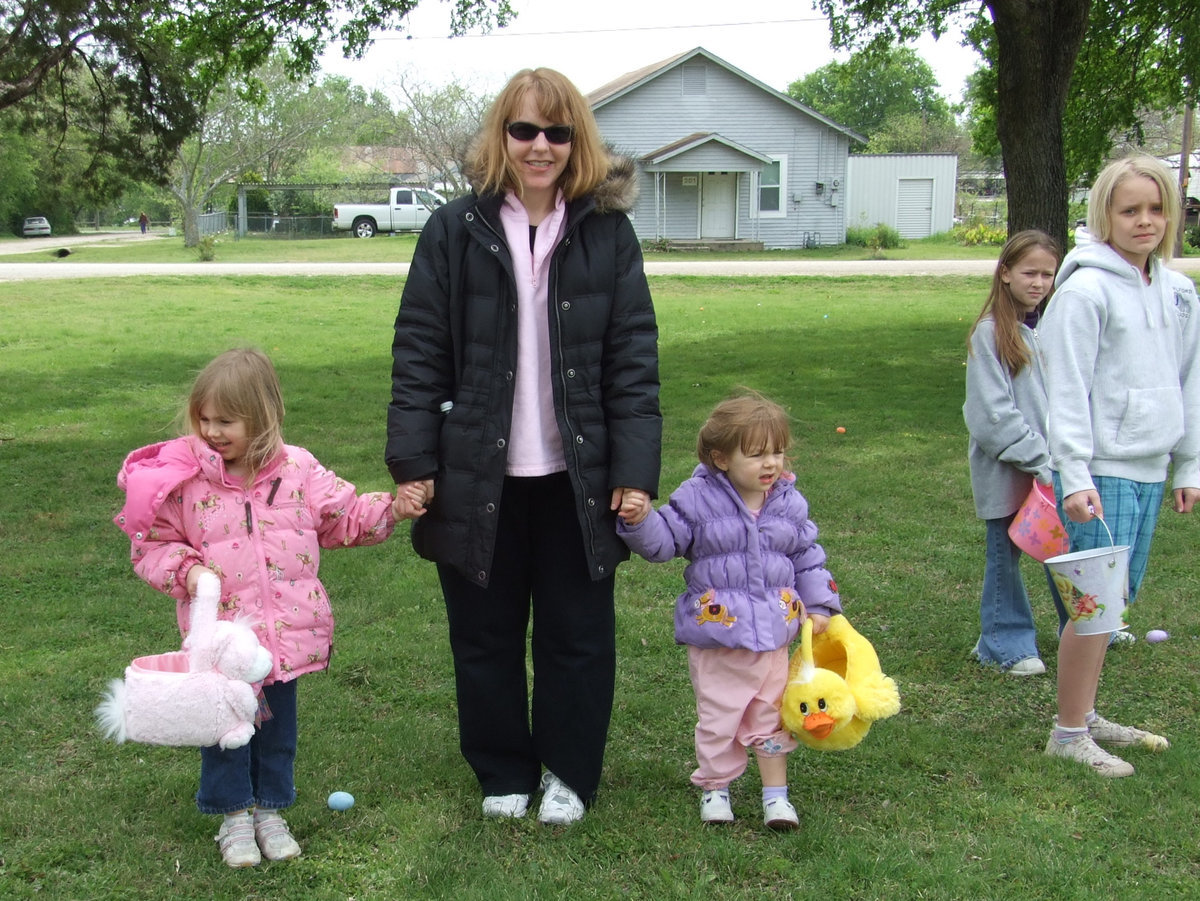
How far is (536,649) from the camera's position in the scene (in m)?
3.41

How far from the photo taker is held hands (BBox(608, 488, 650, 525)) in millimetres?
3102

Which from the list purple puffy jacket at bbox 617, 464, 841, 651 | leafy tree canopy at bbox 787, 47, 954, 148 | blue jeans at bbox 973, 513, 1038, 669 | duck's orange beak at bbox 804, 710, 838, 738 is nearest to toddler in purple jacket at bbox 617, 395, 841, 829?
purple puffy jacket at bbox 617, 464, 841, 651

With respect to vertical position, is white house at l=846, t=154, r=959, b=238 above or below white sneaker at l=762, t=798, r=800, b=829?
above

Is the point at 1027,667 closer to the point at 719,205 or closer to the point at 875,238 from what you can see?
the point at 875,238

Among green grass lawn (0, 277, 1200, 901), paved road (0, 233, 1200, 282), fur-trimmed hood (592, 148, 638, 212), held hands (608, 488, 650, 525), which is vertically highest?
fur-trimmed hood (592, 148, 638, 212)

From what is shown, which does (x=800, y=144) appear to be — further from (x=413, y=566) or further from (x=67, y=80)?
(x=413, y=566)

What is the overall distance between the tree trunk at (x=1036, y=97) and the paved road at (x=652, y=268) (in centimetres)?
1246

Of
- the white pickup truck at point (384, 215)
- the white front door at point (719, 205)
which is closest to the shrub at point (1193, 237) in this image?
the white front door at point (719, 205)

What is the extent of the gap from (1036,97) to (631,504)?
7.63 meters

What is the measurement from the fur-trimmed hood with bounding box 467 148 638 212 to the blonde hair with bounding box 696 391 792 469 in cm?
63

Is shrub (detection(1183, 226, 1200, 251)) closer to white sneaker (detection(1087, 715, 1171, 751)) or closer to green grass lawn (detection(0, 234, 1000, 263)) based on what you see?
green grass lawn (detection(0, 234, 1000, 263))

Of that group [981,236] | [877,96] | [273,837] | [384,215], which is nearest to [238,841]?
[273,837]

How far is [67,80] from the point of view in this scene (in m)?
9.78

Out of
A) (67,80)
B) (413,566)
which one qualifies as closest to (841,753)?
(413,566)
